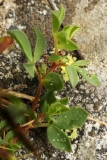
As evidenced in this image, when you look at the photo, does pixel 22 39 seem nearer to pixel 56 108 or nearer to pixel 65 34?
pixel 65 34

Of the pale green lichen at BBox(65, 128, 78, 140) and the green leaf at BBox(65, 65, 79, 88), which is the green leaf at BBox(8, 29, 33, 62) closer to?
the green leaf at BBox(65, 65, 79, 88)

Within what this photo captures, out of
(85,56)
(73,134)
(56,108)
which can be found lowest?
(73,134)

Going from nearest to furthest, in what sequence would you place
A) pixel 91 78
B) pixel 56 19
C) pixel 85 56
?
pixel 56 19 → pixel 91 78 → pixel 85 56

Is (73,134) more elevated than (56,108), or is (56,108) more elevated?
(56,108)

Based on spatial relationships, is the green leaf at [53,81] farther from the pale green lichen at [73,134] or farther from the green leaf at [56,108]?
the pale green lichen at [73,134]

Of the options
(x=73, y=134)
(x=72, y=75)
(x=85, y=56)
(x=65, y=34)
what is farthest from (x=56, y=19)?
(x=73, y=134)

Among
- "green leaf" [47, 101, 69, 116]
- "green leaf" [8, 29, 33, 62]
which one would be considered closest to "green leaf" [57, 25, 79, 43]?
"green leaf" [8, 29, 33, 62]
